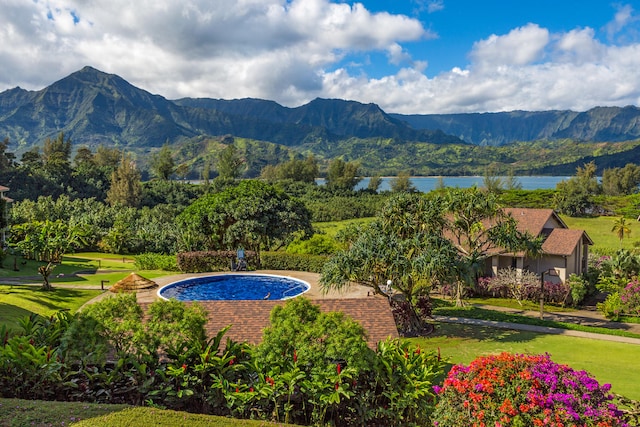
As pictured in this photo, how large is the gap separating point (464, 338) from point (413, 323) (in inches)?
85.6

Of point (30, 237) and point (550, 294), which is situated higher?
point (30, 237)

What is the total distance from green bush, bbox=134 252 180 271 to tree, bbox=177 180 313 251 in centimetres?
300

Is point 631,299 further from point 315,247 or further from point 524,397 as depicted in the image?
point 524,397

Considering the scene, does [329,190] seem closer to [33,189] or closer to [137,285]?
[33,189]

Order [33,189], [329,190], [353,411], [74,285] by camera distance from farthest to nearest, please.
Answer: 1. [329,190]
2. [33,189]
3. [74,285]
4. [353,411]

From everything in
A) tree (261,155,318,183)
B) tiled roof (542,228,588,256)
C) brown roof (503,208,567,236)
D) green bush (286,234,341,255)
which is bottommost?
green bush (286,234,341,255)

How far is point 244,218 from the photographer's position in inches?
1430

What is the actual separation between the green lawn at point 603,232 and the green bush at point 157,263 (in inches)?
1411

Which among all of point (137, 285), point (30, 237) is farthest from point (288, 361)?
point (30, 237)

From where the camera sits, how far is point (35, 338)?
12.2 metres

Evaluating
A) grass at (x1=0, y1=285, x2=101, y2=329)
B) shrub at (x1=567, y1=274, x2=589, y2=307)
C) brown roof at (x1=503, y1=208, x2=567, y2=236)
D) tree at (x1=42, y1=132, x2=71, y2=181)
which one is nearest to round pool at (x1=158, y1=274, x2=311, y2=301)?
grass at (x1=0, y1=285, x2=101, y2=329)

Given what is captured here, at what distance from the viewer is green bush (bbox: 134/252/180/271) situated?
35250mm

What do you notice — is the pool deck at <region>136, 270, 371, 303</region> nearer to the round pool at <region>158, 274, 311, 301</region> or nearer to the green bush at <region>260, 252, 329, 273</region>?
the round pool at <region>158, 274, 311, 301</region>

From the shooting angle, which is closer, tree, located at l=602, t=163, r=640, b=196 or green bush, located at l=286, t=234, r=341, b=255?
green bush, located at l=286, t=234, r=341, b=255
